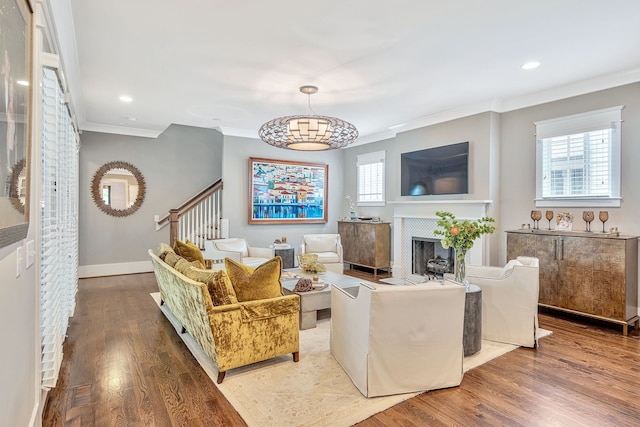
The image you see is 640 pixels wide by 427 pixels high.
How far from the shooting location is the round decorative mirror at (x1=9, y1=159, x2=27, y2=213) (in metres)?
1.33

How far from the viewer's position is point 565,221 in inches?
172

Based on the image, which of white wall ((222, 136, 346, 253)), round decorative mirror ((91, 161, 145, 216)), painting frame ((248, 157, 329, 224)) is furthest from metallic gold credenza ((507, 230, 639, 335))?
round decorative mirror ((91, 161, 145, 216))

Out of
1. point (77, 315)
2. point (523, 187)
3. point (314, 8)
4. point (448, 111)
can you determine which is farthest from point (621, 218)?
point (77, 315)

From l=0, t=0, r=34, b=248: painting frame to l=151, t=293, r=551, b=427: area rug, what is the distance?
171cm

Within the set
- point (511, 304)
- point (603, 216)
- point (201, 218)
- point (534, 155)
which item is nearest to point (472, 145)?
point (534, 155)

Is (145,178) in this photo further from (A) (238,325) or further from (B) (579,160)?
(B) (579,160)

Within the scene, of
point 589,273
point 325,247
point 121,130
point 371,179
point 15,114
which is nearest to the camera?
point 15,114

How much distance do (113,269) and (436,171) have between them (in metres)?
6.15

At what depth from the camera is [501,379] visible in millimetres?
2758

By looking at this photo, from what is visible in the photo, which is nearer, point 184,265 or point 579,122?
point 184,265

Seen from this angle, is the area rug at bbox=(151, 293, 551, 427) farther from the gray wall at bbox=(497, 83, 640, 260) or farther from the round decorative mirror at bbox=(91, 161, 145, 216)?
the round decorative mirror at bbox=(91, 161, 145, 216)

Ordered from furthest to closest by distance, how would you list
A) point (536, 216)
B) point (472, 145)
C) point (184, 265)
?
point (472, 145)
point (536, 216)
point (184, 265)

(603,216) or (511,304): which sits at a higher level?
(603,216)

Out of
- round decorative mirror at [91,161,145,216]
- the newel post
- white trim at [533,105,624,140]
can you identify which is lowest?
the newel post
